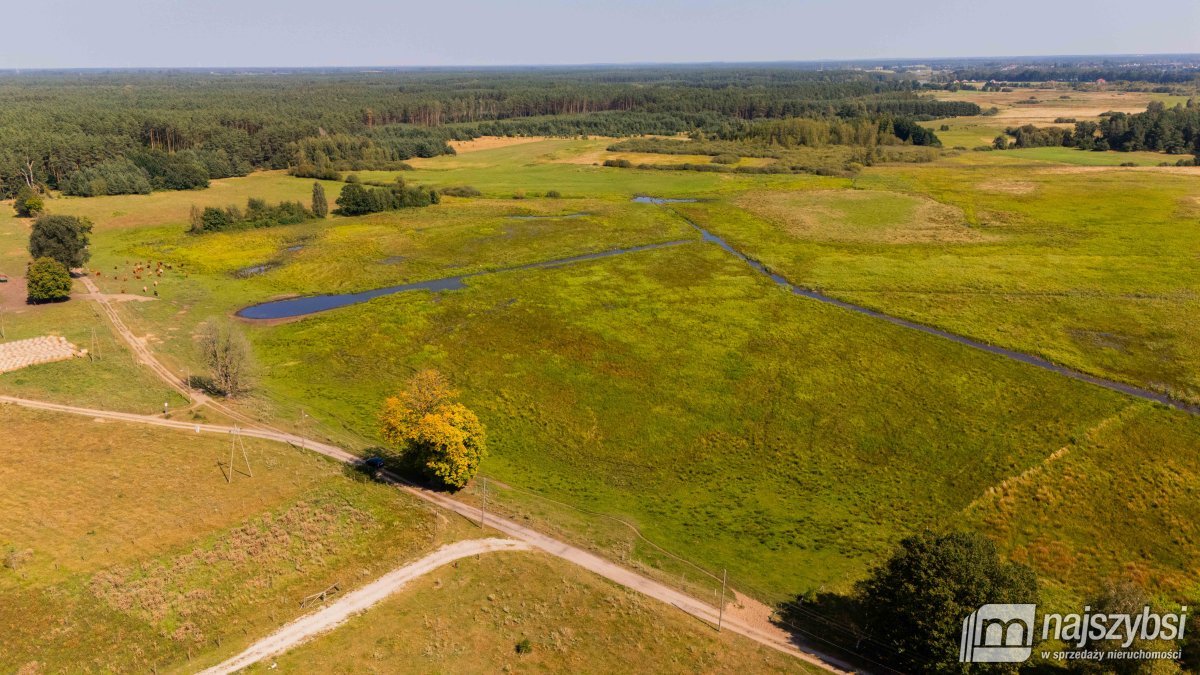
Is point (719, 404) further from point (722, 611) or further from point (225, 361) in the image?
point (225, 361)

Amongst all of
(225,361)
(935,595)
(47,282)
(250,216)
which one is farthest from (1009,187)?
(47,282)

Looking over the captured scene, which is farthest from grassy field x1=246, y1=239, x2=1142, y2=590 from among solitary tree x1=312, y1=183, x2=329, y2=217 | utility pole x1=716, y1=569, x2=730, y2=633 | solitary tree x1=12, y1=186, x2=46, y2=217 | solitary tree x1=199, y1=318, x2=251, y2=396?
solitary tree x1=12, y1=186, x2=46, y2=217

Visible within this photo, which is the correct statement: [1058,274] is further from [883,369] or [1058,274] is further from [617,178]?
[617,178]

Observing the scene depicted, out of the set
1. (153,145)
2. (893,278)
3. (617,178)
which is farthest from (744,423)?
(153,145)

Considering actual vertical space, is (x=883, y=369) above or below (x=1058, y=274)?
below


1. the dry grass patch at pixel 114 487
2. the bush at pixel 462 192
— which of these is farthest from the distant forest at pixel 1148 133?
the dry grass patch at pixel 114 487

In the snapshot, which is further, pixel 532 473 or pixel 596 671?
pixel 532 473

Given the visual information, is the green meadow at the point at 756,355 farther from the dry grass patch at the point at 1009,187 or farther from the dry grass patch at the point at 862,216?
the dry grass patch at the point at 1009,187
